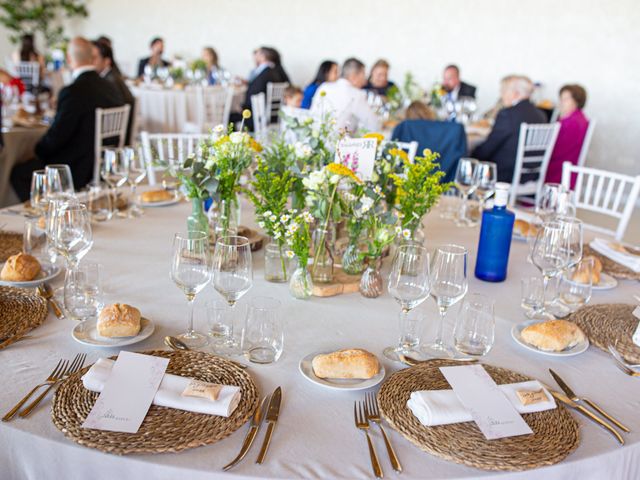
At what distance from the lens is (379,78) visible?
7297 millimetres

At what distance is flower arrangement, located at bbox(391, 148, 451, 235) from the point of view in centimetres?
166

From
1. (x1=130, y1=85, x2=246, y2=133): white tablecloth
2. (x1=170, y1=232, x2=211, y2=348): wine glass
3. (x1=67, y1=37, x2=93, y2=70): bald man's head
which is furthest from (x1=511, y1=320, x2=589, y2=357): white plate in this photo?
(x1=130, y1=85, x2=246, y2=133): white tablecloth

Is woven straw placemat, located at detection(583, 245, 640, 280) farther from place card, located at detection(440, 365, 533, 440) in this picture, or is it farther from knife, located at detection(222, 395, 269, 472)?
knife, located at detection(222, 395, 269, 472)

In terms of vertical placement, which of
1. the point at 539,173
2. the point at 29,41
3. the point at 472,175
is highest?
the point at 29,41

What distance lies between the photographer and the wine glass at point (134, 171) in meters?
2.23

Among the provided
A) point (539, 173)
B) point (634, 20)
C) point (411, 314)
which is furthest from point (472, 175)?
point (634, 20)

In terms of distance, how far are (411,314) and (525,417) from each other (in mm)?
419

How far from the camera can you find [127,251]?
1.88 metres

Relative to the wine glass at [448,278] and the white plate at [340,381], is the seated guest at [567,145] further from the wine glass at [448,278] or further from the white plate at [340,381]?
the white plate at [340,381]

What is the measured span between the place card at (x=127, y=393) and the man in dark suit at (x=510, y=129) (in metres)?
4.10

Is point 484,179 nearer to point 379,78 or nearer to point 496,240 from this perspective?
point 496,240

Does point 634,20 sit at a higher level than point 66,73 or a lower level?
higher

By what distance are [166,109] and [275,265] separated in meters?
5.48

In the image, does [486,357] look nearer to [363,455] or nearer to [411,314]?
[411,314]
